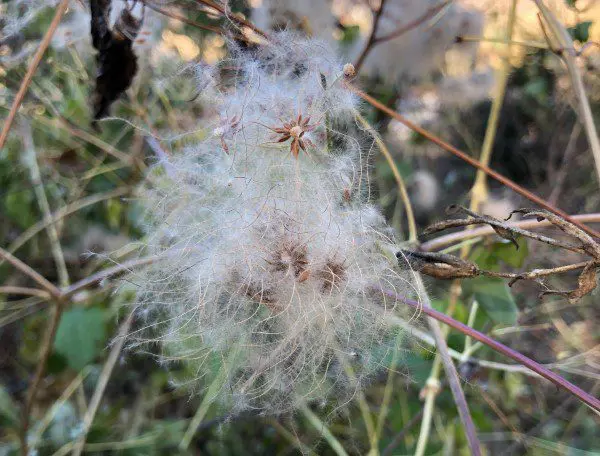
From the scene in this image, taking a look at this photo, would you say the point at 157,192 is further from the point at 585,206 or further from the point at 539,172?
the point at 539,172

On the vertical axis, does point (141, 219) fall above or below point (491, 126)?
below

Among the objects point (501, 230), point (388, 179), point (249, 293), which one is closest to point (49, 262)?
point (388, 179)

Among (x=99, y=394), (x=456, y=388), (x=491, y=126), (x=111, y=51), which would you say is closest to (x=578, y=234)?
(x=456, y=388)

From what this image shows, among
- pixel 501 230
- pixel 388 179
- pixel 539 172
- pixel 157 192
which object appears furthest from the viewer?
pixel 539 172

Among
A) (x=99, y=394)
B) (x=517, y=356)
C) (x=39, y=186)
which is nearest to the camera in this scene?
(x=517, y=356)

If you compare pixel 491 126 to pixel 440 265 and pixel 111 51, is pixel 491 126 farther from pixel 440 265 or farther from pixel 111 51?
pixel 111 51

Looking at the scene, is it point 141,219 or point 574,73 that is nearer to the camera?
point 574,73

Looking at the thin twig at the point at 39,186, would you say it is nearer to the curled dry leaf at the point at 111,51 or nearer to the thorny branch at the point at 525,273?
the curled dry leaf at the point at 111,51
